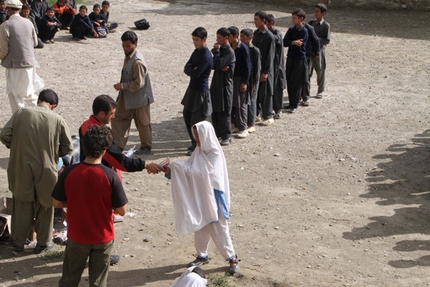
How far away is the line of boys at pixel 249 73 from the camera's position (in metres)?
8.93

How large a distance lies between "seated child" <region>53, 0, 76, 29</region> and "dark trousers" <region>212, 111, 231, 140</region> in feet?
25.6

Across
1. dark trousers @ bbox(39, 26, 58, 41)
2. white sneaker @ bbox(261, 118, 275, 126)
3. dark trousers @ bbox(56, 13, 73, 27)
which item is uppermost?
dark trousers @ bbox(56, 13, 73, 27)

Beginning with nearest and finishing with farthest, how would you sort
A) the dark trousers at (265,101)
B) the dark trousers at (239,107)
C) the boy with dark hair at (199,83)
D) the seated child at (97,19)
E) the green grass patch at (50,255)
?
the green grass patch at (50,255), the boy with dark hair at (199,83), the dark trousers at (239,107), the dark trousers at (265,101), the seated child at (97,19)

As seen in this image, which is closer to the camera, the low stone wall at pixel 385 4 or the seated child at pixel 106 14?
the seated child at pixel 106 14

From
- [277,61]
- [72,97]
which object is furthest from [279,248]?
[72,97]

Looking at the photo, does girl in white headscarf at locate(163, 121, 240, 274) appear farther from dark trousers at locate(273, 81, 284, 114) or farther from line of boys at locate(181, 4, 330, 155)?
dark trousers at locate(273, 81, 284, 114)

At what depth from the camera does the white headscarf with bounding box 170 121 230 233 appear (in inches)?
224

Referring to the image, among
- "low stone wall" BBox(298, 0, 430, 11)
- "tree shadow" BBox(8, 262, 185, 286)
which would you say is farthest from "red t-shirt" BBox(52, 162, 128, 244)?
"low stone wall" BBox(298, 0, 430, 11)

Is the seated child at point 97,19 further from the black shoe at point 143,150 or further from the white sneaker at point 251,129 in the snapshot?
the black shoe at point 143,150

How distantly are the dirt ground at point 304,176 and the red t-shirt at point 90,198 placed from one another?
1085 millimetres

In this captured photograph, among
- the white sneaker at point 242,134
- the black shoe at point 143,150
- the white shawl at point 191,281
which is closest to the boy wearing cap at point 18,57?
the black shoe at point 143,150

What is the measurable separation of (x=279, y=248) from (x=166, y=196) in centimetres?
174

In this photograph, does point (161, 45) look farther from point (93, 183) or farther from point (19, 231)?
point (93, 183)

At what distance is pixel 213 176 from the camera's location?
5727 mm
